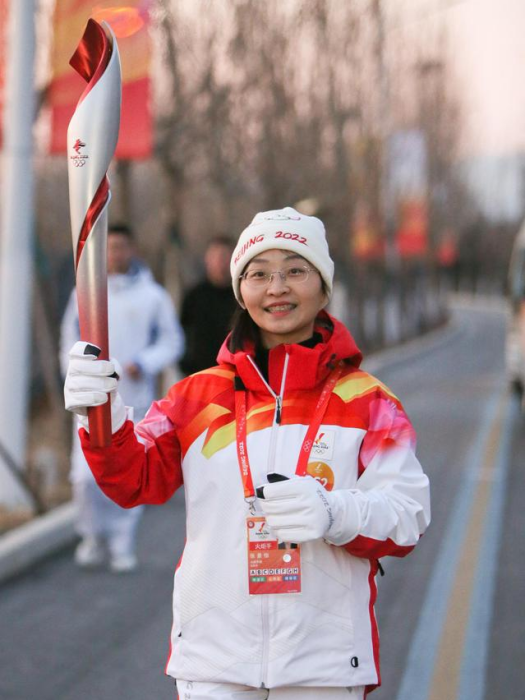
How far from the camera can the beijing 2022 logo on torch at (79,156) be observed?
2.31 meters

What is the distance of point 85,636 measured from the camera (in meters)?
5.32

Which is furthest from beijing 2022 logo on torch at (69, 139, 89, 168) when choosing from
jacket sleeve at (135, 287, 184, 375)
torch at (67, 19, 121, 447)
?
jacket sleeve at (135, 287, 184, 375)

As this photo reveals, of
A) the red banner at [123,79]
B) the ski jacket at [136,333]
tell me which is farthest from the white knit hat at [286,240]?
the red banner at [123,79]

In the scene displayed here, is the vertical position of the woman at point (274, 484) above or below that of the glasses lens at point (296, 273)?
below

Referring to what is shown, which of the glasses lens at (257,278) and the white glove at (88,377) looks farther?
the glasses lens at (257,278)

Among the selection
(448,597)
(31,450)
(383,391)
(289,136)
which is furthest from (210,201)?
(383,391)

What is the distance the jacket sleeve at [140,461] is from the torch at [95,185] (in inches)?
1.9

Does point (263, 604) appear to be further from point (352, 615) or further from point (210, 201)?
point (210, 201)

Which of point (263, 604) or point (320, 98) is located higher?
point (320, 98)

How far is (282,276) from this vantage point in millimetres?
2570

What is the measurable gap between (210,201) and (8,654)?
1533 centimetres

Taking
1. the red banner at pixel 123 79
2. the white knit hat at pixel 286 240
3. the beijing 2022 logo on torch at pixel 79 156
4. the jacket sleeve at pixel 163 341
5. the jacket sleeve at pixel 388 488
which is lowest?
the jacket sleeve at pixel 163 341

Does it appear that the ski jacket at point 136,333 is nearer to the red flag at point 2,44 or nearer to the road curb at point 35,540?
the road curb at point 35,540

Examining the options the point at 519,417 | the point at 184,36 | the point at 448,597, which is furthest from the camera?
the point at 519,417
